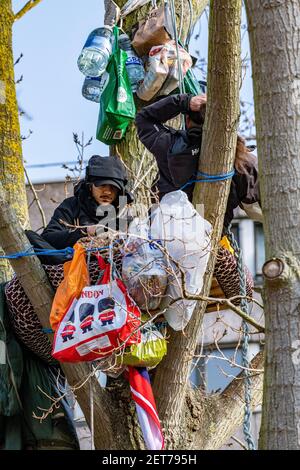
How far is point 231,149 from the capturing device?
19.0ft

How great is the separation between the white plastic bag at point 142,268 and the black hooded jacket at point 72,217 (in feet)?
1.74

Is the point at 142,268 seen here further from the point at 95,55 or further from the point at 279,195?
the point at 95,55

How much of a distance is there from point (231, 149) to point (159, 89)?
4.05 feet

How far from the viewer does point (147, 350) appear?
5836 mm

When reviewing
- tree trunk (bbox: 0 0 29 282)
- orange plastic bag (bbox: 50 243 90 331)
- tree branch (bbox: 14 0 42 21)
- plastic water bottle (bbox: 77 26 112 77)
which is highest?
tree branch (bbox: 14 0 42 21)

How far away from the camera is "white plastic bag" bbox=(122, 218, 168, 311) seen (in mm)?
5633

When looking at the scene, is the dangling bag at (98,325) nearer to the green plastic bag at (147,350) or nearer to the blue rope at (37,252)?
the green plastic bag at (147,350)

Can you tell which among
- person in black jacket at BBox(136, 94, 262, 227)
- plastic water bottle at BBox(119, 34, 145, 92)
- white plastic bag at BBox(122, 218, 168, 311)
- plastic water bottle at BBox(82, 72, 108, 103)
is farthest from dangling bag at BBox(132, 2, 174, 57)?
white plastic bag at BBox(122, 218, 168, 311)

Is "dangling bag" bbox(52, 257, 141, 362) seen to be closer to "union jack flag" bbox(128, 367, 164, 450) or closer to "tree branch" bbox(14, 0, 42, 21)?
"union jack flag" bbox(128, 367, 164, 450)

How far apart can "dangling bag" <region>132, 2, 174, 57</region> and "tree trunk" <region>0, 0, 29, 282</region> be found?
0.86 meters

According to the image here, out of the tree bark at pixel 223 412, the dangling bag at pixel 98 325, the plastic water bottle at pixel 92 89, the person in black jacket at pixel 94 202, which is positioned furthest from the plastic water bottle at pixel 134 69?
the tree bark at pixel 223 412

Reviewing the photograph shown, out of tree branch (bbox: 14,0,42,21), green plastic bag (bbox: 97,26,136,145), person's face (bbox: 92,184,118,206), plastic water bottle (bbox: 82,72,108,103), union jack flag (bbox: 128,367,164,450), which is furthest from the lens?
tree branch (bbox: 14,0,42,21)

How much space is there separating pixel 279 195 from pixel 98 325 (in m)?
1.45

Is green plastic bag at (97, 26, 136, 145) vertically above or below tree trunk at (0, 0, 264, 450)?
above
